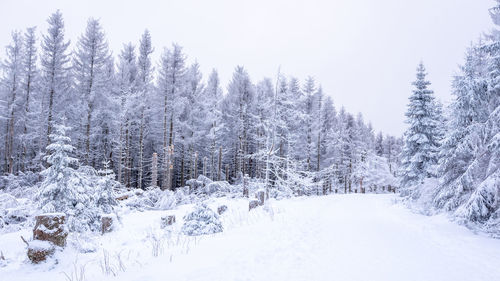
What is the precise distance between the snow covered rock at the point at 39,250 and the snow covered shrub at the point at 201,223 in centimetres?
365

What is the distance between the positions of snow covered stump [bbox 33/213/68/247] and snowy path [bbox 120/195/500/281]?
2.82 m

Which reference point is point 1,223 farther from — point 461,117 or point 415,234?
point 461,117

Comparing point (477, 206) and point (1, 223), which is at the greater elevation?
point (477, 206)

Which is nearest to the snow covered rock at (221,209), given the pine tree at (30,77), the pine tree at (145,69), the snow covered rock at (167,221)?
the snow covered rock at (167,221)

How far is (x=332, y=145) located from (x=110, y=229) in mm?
33390

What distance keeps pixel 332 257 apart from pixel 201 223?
15.2 feet

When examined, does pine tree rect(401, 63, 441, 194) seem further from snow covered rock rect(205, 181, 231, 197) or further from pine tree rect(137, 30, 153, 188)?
pine tree rect(137, 30, 153, 188)

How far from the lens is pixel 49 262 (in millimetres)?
5176

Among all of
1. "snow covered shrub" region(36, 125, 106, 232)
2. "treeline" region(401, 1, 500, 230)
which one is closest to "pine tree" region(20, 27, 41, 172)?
"snow covered shrub" region(36, 125, 106, 232)

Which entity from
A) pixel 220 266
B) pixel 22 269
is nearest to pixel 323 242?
pixel 220 266

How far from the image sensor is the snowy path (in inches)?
160

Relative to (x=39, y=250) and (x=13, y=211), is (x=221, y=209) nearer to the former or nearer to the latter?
(x=39, y=250)

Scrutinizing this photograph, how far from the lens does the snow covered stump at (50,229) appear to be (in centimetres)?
541

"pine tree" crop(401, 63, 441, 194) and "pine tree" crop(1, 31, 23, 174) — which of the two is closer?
"pine tree" crop(401, 63, 441, 194)
